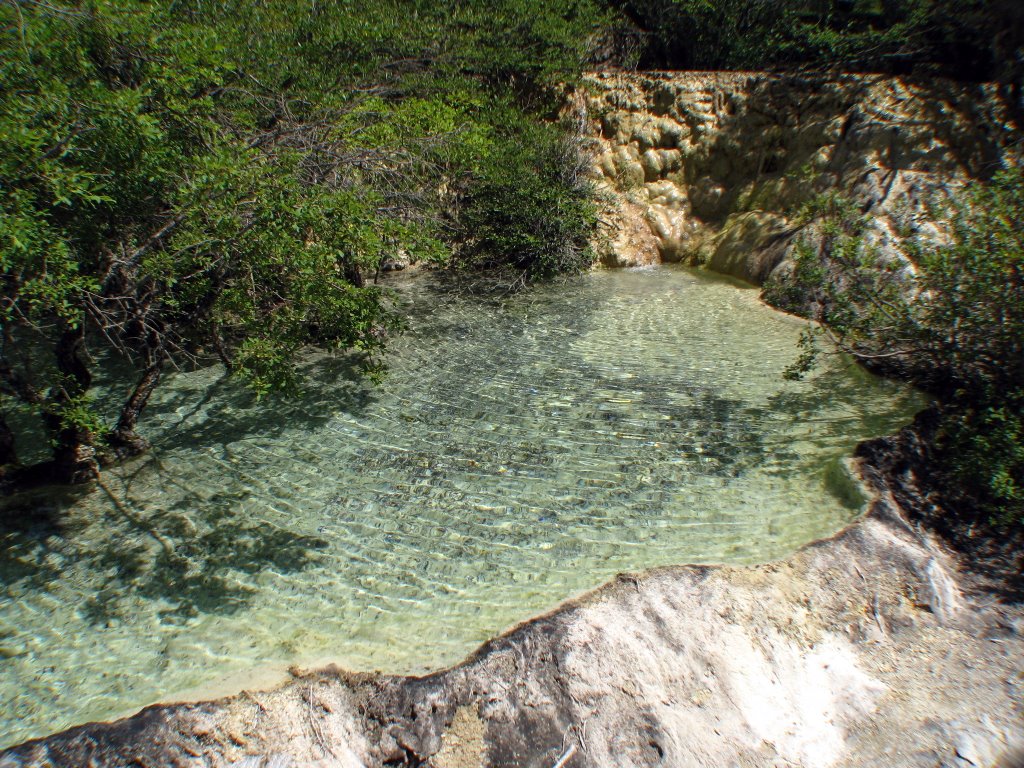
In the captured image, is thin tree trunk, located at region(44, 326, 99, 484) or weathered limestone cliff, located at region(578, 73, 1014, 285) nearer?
thin tree trunk, located at region(44, 326, 99, 484)

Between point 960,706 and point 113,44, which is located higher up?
point 113,44

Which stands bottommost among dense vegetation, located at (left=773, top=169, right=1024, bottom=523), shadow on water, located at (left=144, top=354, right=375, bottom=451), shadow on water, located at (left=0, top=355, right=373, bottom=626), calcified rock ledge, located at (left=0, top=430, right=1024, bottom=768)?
shadow on water, located at (left=144, top=354, right=375, bottom=451)

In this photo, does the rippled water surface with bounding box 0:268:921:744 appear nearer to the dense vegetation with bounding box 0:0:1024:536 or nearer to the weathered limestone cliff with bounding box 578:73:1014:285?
the dense vegetation with bounding box 0:0:1024:536

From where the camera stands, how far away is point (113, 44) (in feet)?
19.0

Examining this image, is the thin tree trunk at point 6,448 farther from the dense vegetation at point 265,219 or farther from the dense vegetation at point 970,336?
the dense vegetation at point 970,336

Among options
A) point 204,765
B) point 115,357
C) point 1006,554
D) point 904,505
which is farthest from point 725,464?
point 115,357

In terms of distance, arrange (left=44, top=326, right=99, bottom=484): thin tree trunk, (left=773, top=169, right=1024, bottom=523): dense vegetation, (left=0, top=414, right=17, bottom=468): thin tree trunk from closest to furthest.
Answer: (left=773, top=169, right=1024, bottom=523): dense vegetation, (left=44, top=326, right=99, bottom=484): thin tree trunk, (left=0, top=414, right=17, bottom=468): thin tree trunk

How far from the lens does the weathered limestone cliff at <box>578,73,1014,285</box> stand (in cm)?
1010

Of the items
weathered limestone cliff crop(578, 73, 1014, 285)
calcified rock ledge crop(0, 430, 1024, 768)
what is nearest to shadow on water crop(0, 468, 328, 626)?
calcified rock ledge crop(0, 430, 1024, 768)

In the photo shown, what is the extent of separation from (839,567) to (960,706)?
96 centimetres

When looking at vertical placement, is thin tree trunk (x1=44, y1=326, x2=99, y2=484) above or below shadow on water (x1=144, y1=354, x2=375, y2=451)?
above

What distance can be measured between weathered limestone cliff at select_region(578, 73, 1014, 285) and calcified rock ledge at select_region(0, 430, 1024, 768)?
6291 mm

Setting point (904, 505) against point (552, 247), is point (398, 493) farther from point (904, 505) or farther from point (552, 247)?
point (552, 247)

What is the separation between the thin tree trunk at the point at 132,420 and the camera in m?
5.96
